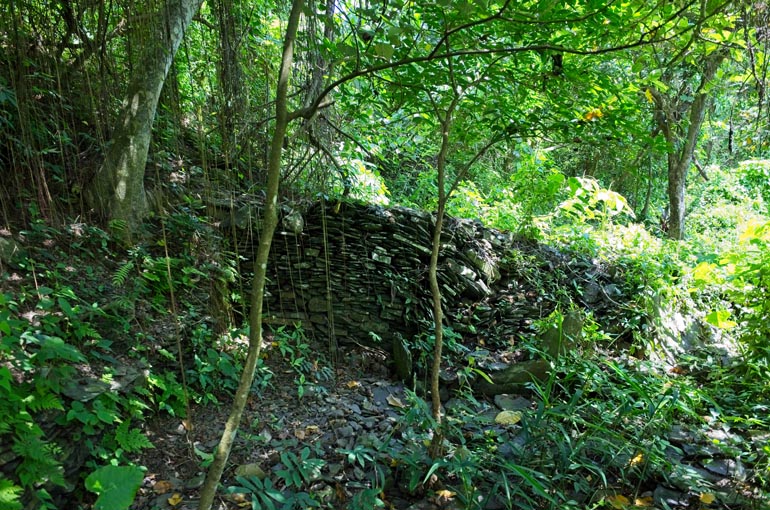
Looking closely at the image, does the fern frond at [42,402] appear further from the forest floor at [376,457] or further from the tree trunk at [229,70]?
the tree trunk at [229,70]

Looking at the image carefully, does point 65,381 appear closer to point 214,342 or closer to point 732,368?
point 214,342

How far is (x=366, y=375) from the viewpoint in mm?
3527

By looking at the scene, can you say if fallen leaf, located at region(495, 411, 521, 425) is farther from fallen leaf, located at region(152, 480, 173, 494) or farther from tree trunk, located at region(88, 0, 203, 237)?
tree trunk, located at region(88, 0, 203, 237)

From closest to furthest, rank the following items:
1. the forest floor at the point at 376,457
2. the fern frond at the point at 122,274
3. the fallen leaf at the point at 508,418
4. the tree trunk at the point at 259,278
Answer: the tree trunk at the point at 259,278, the forest floor at the point at 376,457, the fern frond at the point at 122,274, the fallen leaf at the point at 508,418

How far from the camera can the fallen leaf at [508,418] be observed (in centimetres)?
288

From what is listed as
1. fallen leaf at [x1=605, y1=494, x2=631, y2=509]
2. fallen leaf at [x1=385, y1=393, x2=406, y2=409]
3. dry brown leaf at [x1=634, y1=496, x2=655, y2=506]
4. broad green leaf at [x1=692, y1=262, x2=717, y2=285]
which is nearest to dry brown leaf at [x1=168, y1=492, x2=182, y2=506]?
fallen leaf at [x1=385, y1=393, x2=406, y2=409]

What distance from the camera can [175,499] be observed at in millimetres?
2070

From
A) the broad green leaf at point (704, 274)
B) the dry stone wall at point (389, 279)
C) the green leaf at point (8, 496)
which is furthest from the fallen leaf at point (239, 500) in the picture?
the broad green leaf at point (704, 274)

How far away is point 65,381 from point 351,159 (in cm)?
289

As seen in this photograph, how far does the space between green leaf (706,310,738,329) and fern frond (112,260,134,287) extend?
4299 millimetres

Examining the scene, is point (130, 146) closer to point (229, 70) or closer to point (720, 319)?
point (229, 70)

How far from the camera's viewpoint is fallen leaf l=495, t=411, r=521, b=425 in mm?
2881

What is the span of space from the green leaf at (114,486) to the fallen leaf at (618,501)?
2045mm

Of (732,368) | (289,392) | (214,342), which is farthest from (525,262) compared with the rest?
(214,342)
